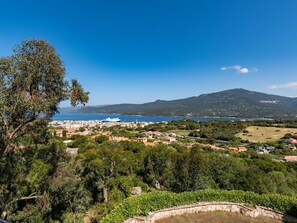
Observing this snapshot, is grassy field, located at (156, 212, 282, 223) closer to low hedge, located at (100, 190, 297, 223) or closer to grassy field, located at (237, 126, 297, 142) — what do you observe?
low hedge, located at (100, 190, 297, 223)

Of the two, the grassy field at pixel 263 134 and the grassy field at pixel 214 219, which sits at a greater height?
the grassy field at pixel 214 219

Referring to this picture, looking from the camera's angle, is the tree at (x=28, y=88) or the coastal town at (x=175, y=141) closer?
the tree at (x=28, y=88)

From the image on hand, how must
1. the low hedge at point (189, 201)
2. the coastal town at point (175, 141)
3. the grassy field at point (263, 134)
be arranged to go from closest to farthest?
the low hedge at point (189, 201), the coastal town at point (175, 141), the grassy field at point (263, 134)

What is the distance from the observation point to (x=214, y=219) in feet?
37.7

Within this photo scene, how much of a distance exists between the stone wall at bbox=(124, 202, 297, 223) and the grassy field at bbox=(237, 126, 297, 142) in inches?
2161

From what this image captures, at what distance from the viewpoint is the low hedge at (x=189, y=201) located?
1097cm

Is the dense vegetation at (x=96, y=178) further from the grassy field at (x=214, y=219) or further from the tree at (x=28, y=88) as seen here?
the grassy field at (x=214, y=219)

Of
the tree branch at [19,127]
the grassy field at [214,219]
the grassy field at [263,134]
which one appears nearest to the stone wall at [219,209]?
the grassy field at [214,219]

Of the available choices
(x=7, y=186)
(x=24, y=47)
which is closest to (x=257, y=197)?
(x=7, y=186)

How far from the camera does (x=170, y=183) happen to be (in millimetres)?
18766

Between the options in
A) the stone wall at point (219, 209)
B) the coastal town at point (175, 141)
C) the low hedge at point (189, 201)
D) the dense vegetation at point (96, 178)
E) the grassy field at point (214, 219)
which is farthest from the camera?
the coastal town at point (175, 141)

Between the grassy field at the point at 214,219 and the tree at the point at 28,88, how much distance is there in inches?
346

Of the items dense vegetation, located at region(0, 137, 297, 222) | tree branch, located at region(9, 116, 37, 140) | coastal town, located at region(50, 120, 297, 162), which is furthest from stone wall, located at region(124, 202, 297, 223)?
coastal town, located at region(50, 120, 297, 162)

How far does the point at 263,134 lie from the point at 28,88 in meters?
74.4
